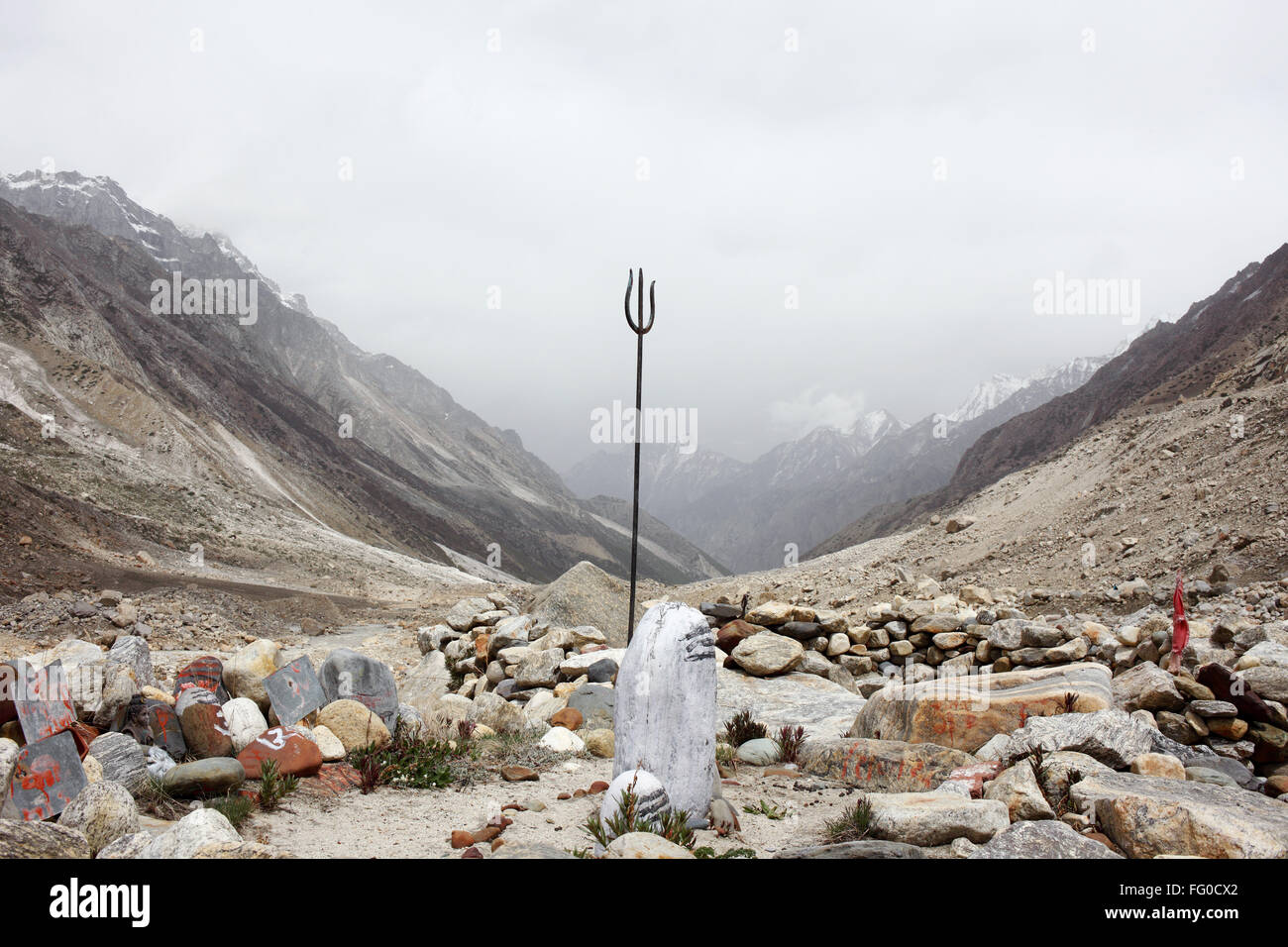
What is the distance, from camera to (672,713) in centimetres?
561

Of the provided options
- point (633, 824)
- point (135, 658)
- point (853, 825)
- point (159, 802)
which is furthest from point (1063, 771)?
point (135, 658)

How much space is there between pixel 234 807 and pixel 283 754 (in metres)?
0.96

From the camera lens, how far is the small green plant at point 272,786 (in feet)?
18.2

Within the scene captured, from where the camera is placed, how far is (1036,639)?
994cm

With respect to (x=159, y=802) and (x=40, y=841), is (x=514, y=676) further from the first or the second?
(x=40, y=841)

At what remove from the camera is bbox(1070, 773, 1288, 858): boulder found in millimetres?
4168

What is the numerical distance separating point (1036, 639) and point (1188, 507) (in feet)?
31.5

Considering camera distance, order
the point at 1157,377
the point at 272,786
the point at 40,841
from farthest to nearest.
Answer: the point at 1157,377, the point at 272,786, the point at 40,841

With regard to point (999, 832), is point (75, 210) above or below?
above

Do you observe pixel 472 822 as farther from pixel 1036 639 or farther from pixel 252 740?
pixel 1036 639

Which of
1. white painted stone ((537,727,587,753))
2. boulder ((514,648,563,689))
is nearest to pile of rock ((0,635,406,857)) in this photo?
white painted stone ((537,727,587,753))

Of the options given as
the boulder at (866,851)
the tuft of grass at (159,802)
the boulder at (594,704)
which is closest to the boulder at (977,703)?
the boulder at (866,851)

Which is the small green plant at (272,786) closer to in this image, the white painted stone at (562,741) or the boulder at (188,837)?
the boulder at (188,837)
